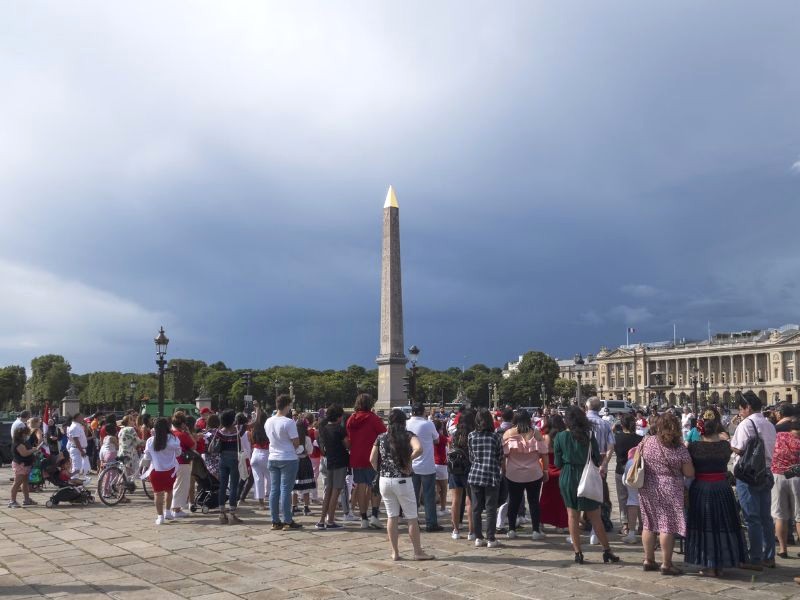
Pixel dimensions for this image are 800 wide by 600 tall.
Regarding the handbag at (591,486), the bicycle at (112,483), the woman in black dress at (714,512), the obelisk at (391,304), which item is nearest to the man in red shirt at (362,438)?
the handbag at (591,486)

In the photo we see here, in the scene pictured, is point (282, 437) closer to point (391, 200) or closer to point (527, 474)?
point (527, 474)

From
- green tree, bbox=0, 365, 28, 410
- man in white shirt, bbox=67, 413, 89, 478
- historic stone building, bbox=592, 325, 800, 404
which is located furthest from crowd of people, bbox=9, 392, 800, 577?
historic stone building, bbox=592, 325, 800, 404

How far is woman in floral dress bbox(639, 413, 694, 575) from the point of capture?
746 centimetres

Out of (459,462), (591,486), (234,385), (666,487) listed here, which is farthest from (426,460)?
(234,385)

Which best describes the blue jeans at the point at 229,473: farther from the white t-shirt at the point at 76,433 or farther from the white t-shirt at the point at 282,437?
the white t-shirt at the point at 76,433

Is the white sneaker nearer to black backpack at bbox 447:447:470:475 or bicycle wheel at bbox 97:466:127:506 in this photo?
black backpack at bbox 447:447:470:475

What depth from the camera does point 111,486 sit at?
547 inches

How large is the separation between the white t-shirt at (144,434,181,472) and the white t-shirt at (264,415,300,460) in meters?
2.11

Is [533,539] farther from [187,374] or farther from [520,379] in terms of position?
[520,379]

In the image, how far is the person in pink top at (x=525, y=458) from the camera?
31.4ft

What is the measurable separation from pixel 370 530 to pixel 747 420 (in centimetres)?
554

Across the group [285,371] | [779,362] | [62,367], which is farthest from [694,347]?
[62,367]

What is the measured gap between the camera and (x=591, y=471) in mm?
8008

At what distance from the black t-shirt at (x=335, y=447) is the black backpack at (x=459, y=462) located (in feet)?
5.49
